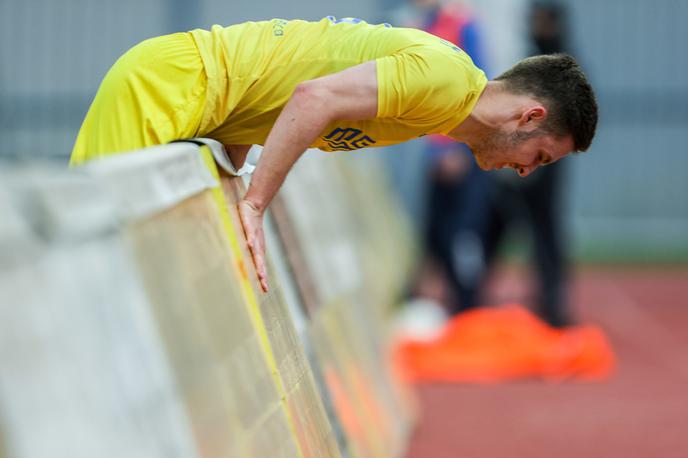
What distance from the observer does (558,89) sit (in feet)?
14.9

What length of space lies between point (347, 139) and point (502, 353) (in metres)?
5.90

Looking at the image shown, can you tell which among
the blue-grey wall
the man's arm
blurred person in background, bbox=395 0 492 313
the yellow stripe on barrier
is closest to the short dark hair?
the man's arm

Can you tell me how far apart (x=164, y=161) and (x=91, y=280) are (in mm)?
897

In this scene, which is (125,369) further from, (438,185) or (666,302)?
(666,302)

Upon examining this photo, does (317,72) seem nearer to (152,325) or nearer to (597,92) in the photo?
(152,325)

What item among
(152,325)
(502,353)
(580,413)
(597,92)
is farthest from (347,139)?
(597,92)

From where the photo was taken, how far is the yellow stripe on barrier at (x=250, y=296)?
12.5ft

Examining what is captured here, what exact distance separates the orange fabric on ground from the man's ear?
17.1ft

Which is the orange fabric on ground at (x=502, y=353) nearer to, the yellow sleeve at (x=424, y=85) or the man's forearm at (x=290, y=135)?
the yellow sleeve at (x=424, y=85)

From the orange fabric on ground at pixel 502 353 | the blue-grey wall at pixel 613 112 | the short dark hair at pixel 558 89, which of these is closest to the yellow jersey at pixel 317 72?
the short dark hair at pixel 558 89

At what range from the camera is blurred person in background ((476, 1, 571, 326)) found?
11680 millimetres

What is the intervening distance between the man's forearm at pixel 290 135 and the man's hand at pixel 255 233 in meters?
0.03

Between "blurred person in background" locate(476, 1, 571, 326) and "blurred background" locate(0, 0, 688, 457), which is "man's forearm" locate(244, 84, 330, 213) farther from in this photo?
"blurred background" locate(0, 0, 688, 457)

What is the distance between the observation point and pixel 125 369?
2.44 m
